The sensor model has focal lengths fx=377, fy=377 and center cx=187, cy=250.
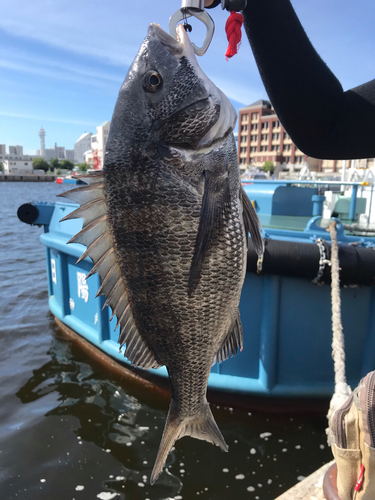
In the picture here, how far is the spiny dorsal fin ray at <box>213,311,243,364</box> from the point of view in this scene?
60.9 inches

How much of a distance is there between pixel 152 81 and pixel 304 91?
1.75ft

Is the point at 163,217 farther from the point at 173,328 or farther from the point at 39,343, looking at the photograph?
the point at 39,343

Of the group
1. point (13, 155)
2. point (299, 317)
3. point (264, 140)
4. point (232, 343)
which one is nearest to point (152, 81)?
point (232, 343)

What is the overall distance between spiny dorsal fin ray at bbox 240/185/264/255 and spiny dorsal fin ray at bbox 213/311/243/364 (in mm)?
312

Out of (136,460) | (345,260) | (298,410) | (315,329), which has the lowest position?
(136,460)

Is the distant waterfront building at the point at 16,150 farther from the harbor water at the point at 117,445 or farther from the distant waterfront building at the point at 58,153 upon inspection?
the harbor water at the point at 117,445

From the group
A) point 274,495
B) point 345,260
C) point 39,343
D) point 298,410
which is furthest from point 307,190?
point 39,343

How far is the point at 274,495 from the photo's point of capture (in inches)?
137

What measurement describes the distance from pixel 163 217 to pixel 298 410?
3.78 meters

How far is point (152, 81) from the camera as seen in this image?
1365 mm

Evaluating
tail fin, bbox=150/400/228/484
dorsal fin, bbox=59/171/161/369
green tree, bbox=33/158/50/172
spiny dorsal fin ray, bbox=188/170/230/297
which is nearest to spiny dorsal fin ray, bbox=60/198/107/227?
dorsal fin, bbox=59/171/161/369

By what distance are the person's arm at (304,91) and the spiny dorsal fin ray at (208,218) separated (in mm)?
327

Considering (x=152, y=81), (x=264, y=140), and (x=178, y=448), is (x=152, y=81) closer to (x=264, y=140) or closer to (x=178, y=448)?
(x=178, y=448)

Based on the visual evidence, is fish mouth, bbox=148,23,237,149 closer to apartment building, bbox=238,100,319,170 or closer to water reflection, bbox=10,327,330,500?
water reflection, bbox=10,327,330,500
